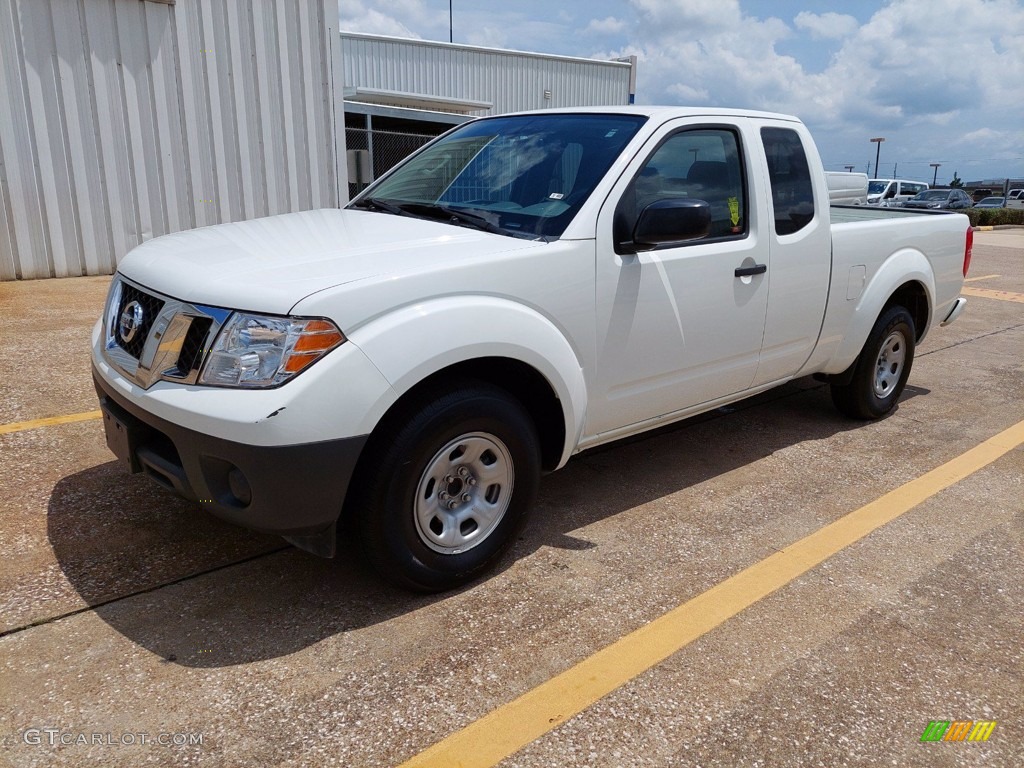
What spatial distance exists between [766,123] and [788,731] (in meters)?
3.03

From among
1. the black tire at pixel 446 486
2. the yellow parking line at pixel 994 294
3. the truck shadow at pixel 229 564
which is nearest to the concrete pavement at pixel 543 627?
the truck shadow at pixel 229 564

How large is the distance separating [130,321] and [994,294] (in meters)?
11.8

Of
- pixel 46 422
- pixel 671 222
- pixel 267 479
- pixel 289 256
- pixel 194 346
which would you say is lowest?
pixel 46 422

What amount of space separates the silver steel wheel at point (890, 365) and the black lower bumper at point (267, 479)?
12.8ft

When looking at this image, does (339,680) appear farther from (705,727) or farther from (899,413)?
(899,413)

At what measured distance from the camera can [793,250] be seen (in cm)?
421

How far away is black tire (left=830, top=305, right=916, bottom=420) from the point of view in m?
5.12

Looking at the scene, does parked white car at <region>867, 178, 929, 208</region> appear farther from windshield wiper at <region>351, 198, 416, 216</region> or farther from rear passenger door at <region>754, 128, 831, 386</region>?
windshield wiper at <region>351, 198, 416, 216</region>

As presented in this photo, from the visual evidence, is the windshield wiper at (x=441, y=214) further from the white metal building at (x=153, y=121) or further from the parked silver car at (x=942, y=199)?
the parked silver car at (x=942, y=199)

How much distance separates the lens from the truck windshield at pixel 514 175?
11.2 ft

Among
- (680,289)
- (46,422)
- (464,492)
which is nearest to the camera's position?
(464,492)

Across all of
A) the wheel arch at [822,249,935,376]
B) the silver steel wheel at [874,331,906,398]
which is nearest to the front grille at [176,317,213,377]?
the wheel arch at [822,249,935,376]

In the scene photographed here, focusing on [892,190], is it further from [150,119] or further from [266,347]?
[266,347]

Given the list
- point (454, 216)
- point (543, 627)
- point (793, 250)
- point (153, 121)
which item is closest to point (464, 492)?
point (543, 627)
